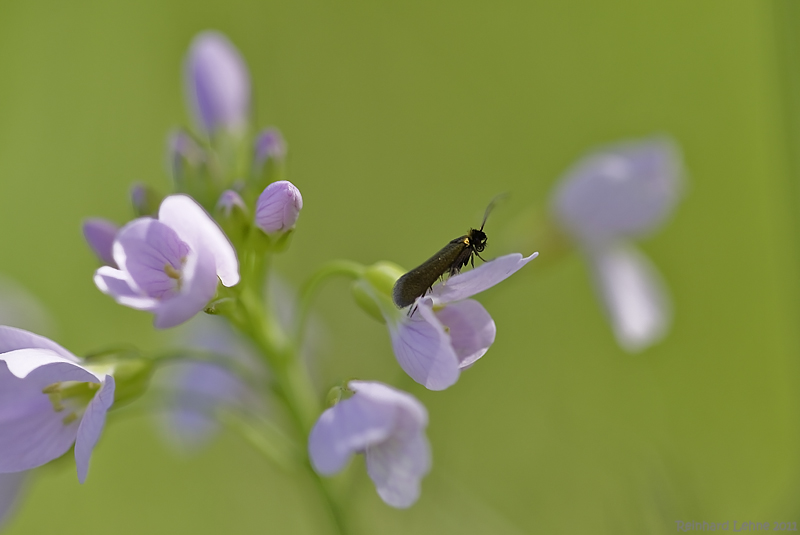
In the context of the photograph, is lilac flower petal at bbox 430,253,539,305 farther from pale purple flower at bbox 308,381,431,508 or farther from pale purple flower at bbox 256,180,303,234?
Answer: pale purple flower at bbox 256,180,303,234

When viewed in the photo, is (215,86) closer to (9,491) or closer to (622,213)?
(9,491)

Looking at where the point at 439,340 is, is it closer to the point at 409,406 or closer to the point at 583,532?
the point at 409,406

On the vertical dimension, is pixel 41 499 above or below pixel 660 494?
below

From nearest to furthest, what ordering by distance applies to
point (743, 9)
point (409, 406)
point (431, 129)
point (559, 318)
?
1. point (409, 406)
2. point (559, 318)
3. point (743, 9)
4. point (431, 129)

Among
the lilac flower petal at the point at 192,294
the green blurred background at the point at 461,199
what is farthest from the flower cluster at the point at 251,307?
the green blurred background at the point at 461,199

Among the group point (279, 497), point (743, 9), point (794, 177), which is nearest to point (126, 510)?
point (279, 497)

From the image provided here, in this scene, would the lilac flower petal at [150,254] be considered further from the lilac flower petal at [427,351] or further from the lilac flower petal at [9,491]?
the lilac flower petal at [9,491]

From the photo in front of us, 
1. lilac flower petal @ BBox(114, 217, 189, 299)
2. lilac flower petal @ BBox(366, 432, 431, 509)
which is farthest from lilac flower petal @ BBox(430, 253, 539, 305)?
lilac flower petal @ BBox(114, 217, 189, 299)
